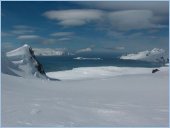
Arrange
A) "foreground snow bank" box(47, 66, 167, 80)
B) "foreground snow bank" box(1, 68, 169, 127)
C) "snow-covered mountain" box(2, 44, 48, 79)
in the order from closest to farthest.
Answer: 1. "foreground snow bank" box(1, 68, 169, 127)
2. "snow-covered mountain" box(2, 44, 48, 79)
3. "foreground snow bank" box(47, 66, 167, 80)

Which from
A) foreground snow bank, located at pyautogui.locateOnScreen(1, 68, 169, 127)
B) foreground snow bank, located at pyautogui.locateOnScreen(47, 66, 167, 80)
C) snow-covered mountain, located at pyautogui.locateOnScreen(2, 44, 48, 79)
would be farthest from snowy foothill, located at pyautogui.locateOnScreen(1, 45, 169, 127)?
foreground snow bank, located at pyautogui.locateOnScreen(47, 66, 167, 80)

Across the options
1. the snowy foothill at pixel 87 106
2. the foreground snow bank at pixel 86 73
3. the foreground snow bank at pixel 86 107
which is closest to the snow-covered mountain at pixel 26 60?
the snowy foothill at pixel 87 106

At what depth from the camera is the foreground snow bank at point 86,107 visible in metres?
5.88

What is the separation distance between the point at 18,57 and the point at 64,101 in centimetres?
1949

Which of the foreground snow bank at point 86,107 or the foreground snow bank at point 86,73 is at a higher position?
the foreground snow bank at point 86,73

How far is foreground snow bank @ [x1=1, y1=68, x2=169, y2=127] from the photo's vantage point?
19.3 feet

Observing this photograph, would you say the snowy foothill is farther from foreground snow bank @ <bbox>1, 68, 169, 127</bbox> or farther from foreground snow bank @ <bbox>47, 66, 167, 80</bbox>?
foreground snow bank @ <bbox>47, 66, 167, 80</bbox>

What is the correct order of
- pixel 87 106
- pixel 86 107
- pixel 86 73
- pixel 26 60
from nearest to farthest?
pixel 86 107 → pixel 87 106 → pixel 26 60 → pixel 86 73

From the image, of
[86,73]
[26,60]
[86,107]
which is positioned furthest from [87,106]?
[86,73]

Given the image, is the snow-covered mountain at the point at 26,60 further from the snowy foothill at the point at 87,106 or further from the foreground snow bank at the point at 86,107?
the foreground snow bank at the point at 86,107

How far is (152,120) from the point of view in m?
6.23

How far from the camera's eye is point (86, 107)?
7.00 m

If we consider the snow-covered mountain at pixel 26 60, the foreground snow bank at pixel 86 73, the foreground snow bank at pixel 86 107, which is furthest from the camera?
the foreground snow bank at pixel 86 73

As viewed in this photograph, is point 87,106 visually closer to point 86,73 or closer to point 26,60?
point 26,60
